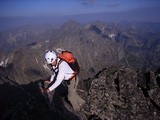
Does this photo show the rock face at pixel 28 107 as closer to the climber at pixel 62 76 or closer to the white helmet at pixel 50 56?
the climber at pixel 62 76

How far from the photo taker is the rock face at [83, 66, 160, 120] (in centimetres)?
2517

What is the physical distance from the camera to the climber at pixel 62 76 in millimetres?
17069

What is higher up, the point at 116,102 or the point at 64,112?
the point at 64,112

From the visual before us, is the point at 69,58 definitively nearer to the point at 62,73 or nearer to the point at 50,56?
the point at 62,73

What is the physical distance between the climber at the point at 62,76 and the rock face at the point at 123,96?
8.77 feet

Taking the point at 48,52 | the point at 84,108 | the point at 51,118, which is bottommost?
the point at 84,108

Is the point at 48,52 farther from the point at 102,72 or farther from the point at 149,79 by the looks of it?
the point at 149,79

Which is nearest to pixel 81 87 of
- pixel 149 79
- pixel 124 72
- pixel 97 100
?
pixel 97 100

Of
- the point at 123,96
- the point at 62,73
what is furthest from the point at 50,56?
the point at 123,96

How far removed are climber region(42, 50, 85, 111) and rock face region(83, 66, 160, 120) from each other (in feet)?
8.77

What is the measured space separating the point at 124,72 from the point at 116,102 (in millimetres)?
6002

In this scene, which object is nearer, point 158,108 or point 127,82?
point 158,108

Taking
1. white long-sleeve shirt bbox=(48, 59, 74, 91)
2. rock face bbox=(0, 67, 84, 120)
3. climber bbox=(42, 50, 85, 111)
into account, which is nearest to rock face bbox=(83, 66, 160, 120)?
climber bbox=(42, 50, 85, 111)

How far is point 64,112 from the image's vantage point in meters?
19.7
